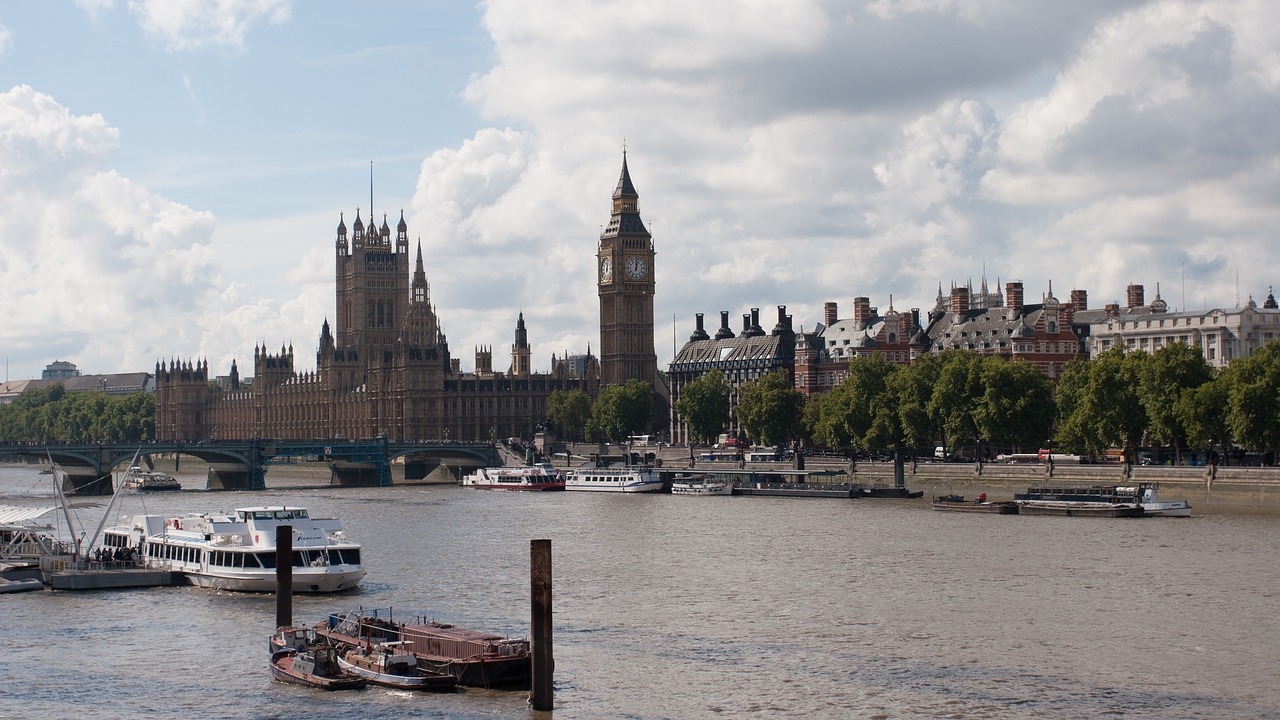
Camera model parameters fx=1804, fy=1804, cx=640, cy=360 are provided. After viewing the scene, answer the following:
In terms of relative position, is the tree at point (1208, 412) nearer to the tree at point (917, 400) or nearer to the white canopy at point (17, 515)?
the tree at point (917, 400)

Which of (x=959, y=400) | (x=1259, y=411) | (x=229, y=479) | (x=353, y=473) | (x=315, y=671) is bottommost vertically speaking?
(x=315, y=671)

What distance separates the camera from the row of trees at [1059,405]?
8669cm

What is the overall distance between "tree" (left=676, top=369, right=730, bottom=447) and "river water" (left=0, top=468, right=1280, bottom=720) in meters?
73.0

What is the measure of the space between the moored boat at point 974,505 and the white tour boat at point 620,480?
28613 mm

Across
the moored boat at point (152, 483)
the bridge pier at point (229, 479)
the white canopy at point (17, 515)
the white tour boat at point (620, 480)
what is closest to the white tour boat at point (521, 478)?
the white tour boat at point (620, 480)

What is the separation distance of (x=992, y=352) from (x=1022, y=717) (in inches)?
3615

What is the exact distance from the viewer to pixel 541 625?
117ft

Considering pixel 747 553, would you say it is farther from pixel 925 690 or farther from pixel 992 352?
pixel 992 352

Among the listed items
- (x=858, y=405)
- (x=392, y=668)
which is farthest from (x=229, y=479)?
(x=392, y=668)

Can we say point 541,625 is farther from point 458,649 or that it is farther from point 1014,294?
point 1014,294

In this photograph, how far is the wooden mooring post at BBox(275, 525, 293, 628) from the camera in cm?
4469

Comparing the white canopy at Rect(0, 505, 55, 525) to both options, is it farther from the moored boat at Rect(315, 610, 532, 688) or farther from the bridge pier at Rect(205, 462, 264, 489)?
the bridge pier at Rect(205, 462, 264, 489)

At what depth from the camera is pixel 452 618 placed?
48.1 meters

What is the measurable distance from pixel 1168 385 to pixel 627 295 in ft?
304
